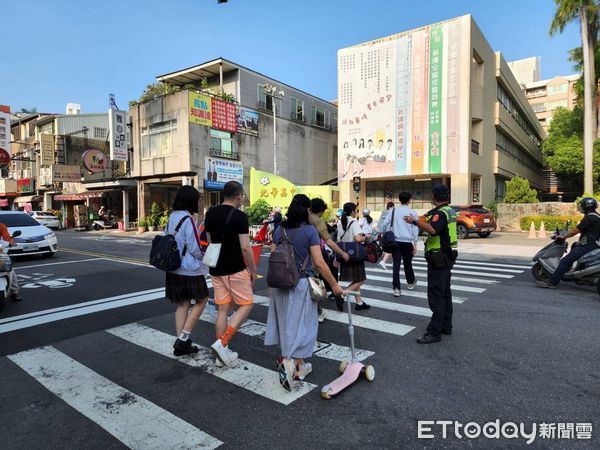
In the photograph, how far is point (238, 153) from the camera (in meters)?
27.9

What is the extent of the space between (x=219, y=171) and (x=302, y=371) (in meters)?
24.0

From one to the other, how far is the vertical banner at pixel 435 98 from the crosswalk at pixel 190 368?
1919cm

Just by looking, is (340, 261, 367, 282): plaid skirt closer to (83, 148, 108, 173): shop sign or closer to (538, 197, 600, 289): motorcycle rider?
(538, 197, 600, 289): motorcycle rider

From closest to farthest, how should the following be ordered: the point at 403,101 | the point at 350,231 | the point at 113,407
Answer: the point at 113,407, the point at 350,231, the point at 403,101

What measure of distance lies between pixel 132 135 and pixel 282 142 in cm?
1097

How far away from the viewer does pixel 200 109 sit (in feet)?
83.4

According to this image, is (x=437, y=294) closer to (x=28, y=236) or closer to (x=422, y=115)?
(x=28, y=236)

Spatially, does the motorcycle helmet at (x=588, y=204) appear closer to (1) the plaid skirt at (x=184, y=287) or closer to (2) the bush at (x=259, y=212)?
(1) the plaid skirt at (x=184, y=287)

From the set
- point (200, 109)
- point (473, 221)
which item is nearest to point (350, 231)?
point (473, 221)

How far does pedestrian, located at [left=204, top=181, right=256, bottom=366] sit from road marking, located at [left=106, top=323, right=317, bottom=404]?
153mm

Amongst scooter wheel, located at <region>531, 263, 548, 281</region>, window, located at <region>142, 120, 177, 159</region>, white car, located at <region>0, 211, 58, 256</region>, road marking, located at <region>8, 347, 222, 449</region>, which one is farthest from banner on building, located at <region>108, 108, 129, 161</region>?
scooter wheel, located at <region>531, 263, 548, 281</region>

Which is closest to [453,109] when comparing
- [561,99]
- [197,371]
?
[197,371]

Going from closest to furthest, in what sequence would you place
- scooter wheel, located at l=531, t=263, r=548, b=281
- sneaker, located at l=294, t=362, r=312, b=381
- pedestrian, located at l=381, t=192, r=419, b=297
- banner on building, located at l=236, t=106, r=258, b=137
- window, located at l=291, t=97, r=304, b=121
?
sneaker, located at l=294, t=362, r=312, b=381, pedestrian, located at l=381, t=192, r=419, b=297, scooter wheel, located at l=531, t=263, r=548, b=281, banner on building, located at l=236, t=106, r=258, b=137, window, located at l=291, t=97, r=304, b=121

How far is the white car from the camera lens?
12.4 metres
